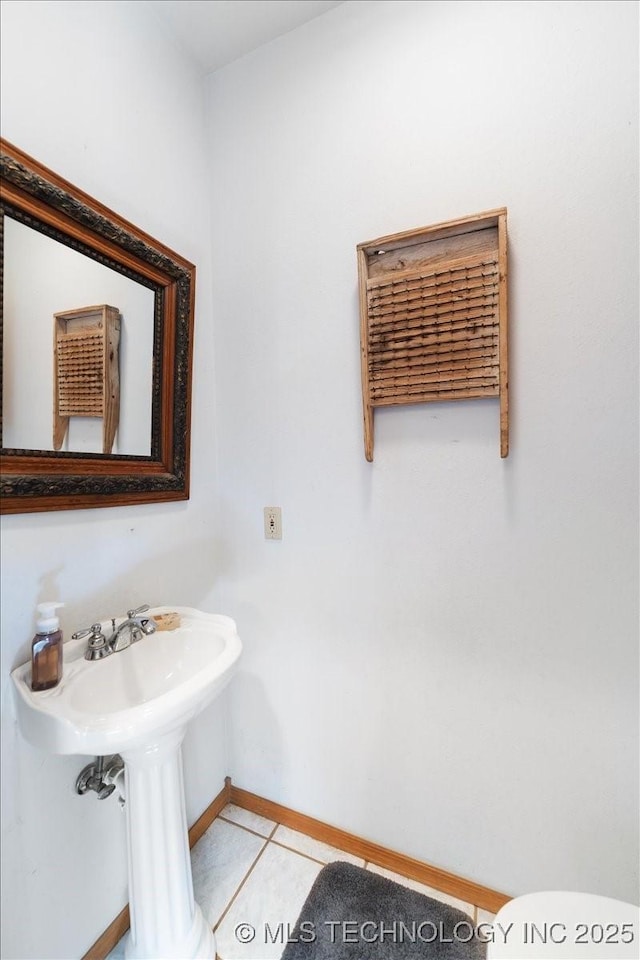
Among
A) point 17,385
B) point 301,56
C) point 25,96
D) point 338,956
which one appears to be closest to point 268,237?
point 301,56

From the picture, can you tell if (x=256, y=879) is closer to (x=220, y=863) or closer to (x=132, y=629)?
(x=220, y=863)

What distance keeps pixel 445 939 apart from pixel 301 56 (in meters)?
2.62

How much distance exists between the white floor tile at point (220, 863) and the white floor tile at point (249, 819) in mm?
24

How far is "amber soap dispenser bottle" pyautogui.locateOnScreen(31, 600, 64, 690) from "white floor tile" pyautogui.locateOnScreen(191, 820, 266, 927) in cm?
91

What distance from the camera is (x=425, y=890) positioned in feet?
3.86

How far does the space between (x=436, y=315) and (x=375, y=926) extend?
1.69 metres

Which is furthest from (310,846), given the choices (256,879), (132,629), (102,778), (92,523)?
(92,523)

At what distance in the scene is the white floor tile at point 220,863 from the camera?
1164mm

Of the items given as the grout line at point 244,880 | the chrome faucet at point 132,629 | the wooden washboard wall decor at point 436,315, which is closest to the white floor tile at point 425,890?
the grout line at point 244,880

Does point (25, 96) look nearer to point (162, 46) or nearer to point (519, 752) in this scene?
point (162, 46)

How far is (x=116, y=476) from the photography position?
1.07m

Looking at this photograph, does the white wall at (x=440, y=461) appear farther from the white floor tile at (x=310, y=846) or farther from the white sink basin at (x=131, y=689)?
the white sink basin at (x=131, y=689)

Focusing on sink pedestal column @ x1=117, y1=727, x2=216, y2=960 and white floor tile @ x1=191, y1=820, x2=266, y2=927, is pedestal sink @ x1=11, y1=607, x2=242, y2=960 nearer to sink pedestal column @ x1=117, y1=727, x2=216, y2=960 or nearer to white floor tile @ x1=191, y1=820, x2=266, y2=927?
sink pedestal column @ x1=117, y1=727, x2=216, y2=960

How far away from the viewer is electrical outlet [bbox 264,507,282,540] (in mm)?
1349
